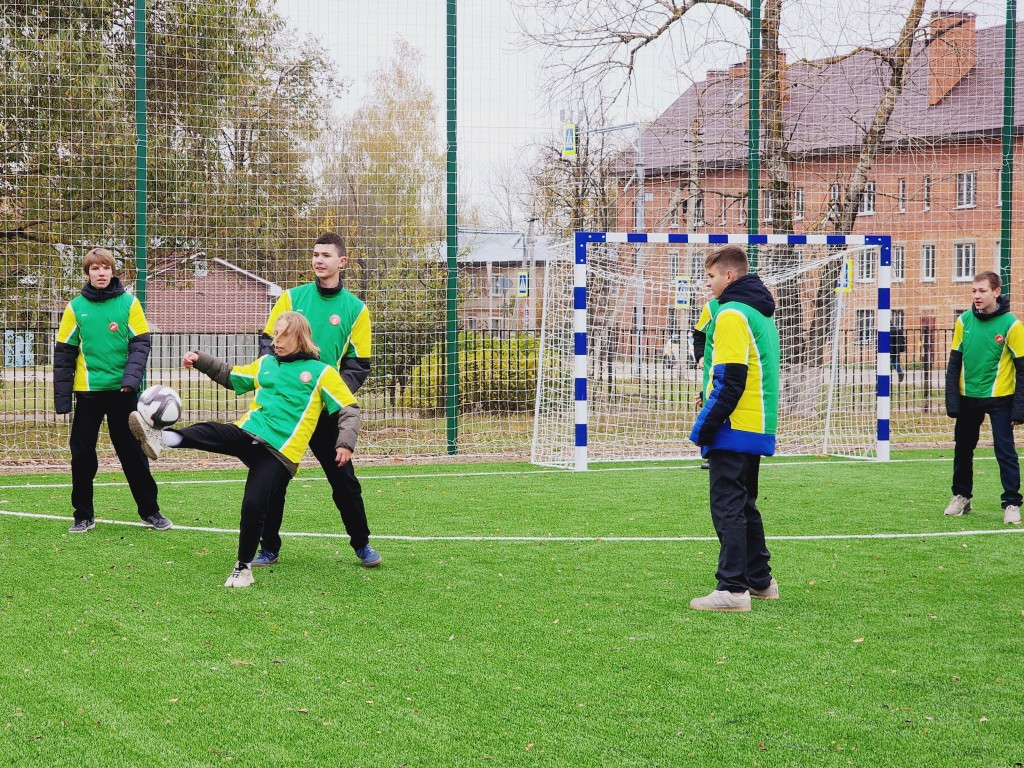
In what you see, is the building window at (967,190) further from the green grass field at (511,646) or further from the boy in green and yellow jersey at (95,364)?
the boy in green and yellow jersey at (95,364)

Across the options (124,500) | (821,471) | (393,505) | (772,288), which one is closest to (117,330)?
(124,500)

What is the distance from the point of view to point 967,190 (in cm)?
1238

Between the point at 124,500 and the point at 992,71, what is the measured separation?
1057 centimetres

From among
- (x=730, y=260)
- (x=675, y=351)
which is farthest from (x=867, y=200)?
(x=730, y=260)

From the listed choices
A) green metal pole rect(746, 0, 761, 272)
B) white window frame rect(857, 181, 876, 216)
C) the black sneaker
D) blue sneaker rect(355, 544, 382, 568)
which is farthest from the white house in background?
blue sneaker rect(355, 544, 382, 568)

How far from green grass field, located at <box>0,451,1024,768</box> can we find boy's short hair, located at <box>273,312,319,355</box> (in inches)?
47.5

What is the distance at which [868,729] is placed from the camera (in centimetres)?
331

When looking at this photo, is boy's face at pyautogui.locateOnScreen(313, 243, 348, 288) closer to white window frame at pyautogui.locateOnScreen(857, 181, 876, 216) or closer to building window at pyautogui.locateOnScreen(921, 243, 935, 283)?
white window frame at pyautogui.locateOnScreen(857, 181, 876, 216)

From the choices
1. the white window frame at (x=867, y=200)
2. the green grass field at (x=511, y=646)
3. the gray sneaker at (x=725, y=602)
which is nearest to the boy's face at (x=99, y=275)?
the green grass field at (x=511, y=646)

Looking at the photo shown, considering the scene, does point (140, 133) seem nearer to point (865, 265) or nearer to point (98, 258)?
point (98, 258)

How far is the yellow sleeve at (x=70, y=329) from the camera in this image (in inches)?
262

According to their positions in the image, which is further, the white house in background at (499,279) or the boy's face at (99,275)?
the white house in background at (499,279)

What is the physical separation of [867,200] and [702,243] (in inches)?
143

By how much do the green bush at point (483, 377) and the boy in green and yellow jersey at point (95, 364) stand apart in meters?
4.90
